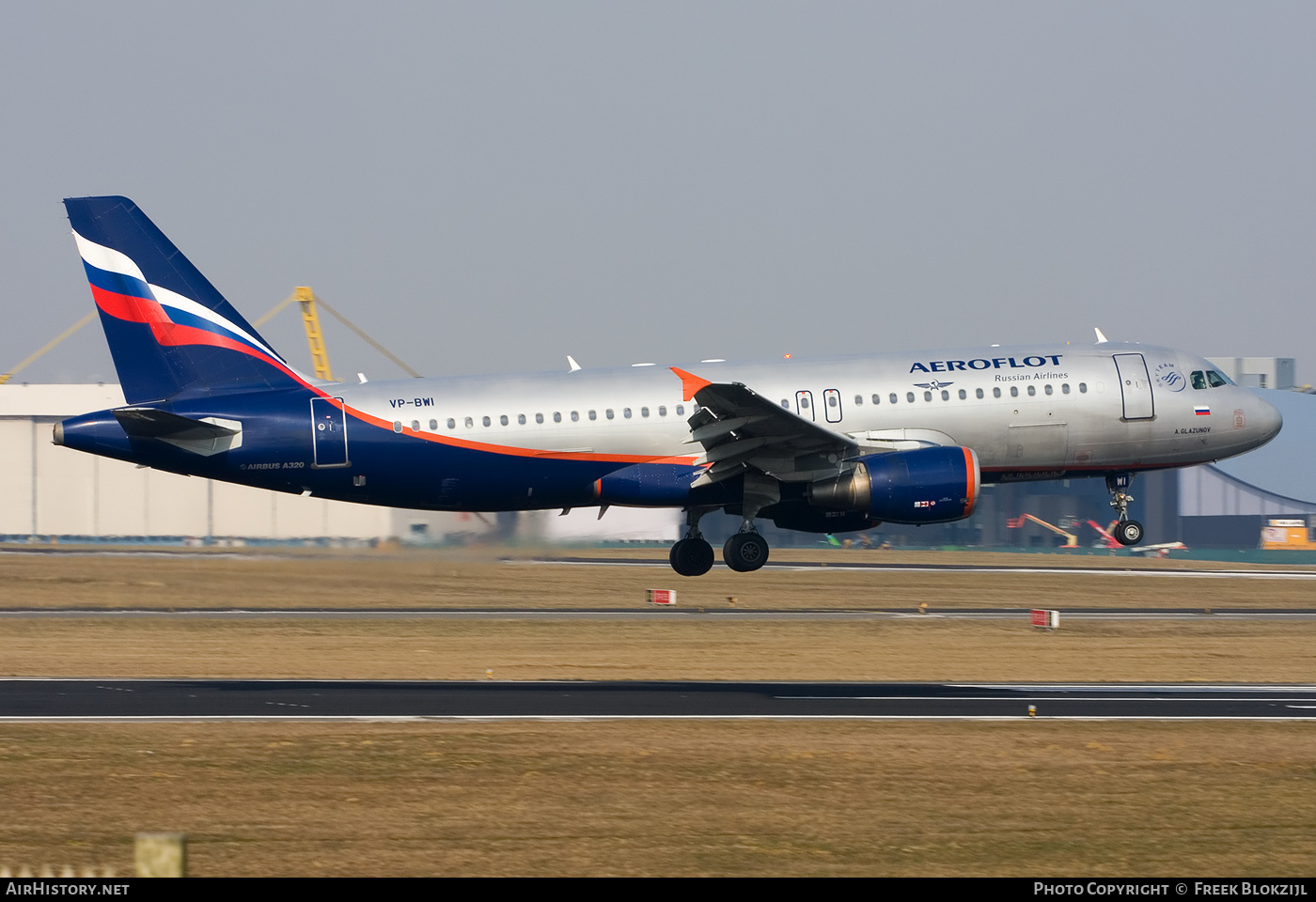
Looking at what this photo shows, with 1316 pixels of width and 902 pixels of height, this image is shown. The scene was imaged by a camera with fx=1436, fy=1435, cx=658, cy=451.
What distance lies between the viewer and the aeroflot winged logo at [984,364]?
3688 centimetres

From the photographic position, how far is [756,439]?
3512 cm

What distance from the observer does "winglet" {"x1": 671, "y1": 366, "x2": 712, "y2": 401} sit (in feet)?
116

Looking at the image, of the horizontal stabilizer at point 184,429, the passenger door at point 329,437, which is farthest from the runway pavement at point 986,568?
the horizontal stabilizer at point 184,429

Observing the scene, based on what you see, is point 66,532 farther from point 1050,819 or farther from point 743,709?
point 1050,819

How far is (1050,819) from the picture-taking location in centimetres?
1722

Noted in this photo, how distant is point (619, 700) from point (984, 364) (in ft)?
49.4

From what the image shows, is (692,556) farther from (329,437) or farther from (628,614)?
(329,437)

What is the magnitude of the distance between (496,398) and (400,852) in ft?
69.1

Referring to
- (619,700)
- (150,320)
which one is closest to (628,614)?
(150,320)

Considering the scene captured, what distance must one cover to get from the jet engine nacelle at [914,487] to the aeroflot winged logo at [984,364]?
9.25 ft

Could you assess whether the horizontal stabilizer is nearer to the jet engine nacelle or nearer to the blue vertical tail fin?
the blue vertical tail fin

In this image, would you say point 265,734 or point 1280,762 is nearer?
point 1280,762
